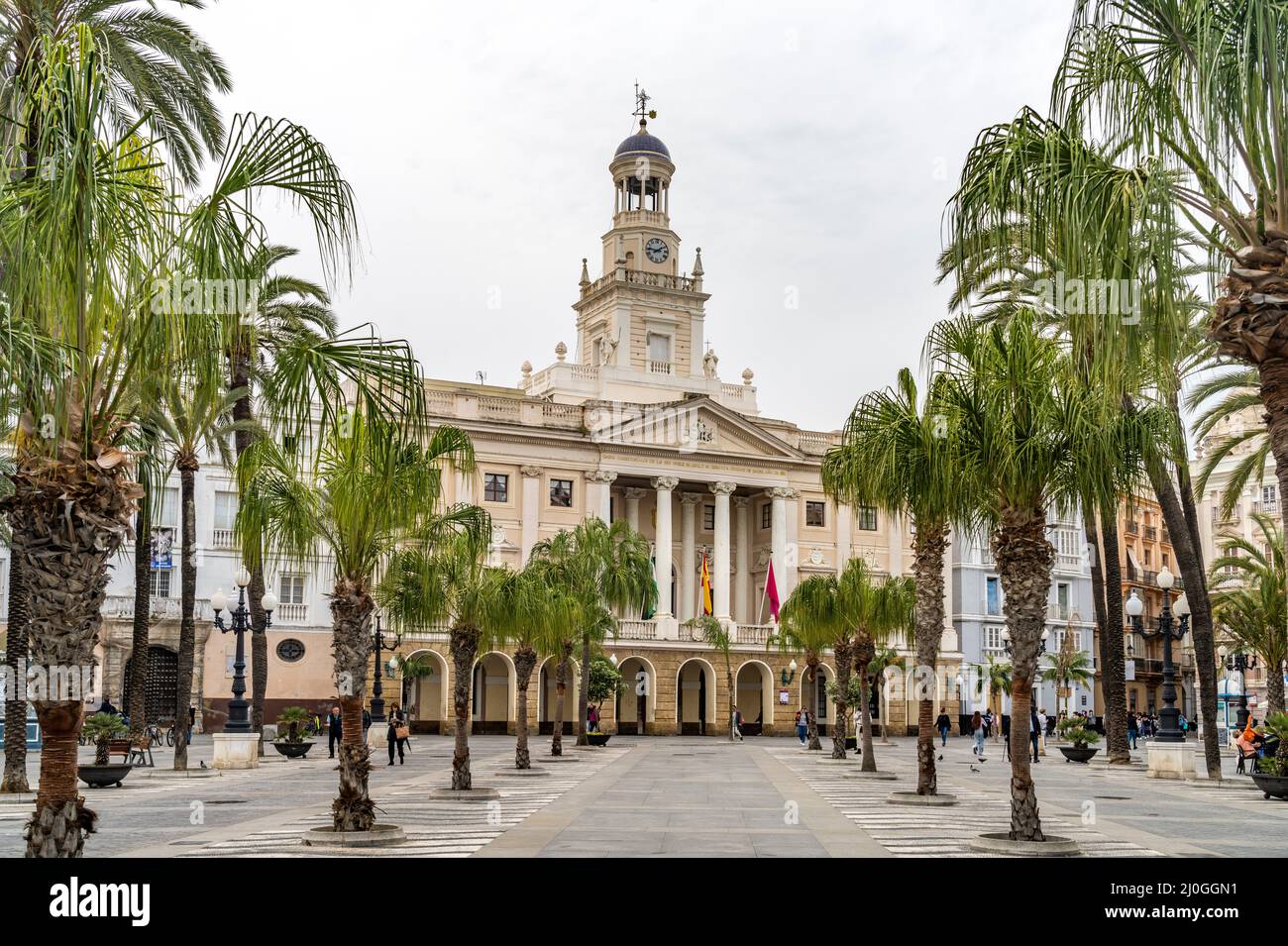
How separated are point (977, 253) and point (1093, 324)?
180 centimetres

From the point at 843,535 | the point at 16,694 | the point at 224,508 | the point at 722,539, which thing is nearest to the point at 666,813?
the point at 16,694

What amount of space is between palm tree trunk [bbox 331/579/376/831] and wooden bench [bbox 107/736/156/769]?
46.3 feet

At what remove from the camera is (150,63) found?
26250 mm

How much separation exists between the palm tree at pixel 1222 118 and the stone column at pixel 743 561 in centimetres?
6593

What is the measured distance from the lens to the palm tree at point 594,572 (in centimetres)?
4638

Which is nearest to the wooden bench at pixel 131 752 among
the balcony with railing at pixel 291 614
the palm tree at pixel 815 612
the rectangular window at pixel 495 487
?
the palm tree at pixel 815 612

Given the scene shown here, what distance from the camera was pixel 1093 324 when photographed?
42.0 ft

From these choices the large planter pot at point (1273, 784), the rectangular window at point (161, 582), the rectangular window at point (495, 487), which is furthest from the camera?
the rectangular window at point (495, 487)

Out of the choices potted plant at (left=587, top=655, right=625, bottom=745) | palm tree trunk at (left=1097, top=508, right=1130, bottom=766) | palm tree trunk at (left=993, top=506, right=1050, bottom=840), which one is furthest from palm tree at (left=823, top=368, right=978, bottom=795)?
potted plant at (left=587, top=655, right=625, bottom=745)

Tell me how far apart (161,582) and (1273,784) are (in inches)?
1859

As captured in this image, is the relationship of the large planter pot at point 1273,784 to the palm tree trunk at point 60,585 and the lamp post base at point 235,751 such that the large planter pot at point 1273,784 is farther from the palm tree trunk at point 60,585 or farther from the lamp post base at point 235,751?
the lamp post base at point 235,751

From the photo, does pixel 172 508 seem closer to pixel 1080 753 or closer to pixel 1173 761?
pixel 1080 753

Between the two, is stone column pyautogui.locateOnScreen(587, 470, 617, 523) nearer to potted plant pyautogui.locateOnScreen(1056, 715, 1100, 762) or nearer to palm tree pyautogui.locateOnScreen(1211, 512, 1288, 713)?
palm tree pyautogui.locateOnScreen(1211, 512, 1288, 713)

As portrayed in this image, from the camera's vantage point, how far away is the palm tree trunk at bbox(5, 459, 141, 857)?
12.2 meters
